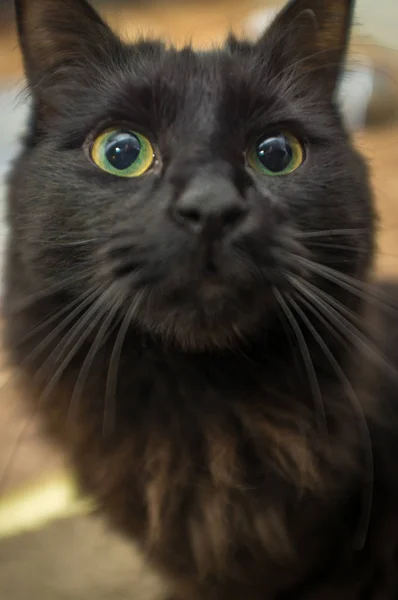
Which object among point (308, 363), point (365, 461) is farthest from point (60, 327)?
point (365, 461)

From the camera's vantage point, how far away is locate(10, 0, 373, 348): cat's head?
28.8 inches

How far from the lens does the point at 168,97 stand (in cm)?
84

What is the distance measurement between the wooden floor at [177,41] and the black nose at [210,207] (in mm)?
383

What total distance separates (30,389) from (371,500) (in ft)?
1.70

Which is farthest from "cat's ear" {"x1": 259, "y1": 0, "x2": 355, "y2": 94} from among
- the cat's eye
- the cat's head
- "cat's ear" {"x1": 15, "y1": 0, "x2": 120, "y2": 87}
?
"cat's ear" {"x1": 15, "y1": 0, "x2": 120, "y2": 87}

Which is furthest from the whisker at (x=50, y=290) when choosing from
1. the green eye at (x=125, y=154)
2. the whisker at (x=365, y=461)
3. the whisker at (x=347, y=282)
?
the whisker at (x=365, y=461)

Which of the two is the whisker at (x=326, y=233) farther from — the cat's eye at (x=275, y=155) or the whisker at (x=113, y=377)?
the whisker at (x=113, y=377)

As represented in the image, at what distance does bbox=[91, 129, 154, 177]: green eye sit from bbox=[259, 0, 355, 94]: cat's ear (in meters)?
0.25

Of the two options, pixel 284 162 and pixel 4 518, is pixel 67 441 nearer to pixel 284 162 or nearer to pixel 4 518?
pixel 4 518

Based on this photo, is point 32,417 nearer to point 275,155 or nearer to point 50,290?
point 50,290

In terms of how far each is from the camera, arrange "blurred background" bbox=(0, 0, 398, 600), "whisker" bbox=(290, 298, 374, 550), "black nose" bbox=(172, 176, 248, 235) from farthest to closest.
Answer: "blurred background" bbox=(0, 0, 398, 600), "whisker" bbox=(290, 298, 374, 550), "black nose" bbox=(172, 176, 248, 235)

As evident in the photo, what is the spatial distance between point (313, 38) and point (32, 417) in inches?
27.4

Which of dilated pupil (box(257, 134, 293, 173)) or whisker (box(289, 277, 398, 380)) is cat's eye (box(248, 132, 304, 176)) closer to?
dilated pupil (box(257, 134, 293, 173))

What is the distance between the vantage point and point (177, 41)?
111cm
